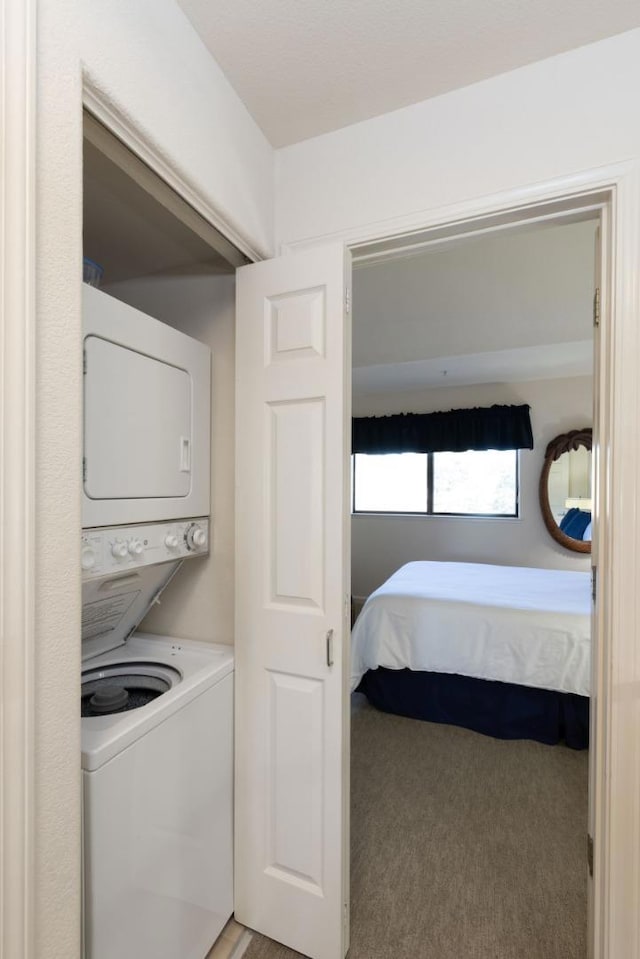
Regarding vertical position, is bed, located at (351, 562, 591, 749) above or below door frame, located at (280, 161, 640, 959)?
below

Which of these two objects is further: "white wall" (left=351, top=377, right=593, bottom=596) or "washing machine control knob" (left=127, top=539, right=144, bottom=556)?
"white wall" (left=351, top=377, right=593, bottom=596)

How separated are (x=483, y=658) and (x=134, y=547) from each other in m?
2.11

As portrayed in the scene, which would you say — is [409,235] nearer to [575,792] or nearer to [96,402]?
[96,402]

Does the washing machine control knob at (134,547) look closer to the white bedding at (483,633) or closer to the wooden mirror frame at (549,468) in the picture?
the white bedding at (483,633)

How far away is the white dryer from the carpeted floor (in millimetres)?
1425

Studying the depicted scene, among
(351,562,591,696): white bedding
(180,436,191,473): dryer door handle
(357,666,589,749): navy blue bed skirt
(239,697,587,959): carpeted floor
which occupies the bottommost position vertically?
(239,697,587,959): carpeted floor

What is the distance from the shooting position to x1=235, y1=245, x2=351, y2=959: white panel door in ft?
4.33

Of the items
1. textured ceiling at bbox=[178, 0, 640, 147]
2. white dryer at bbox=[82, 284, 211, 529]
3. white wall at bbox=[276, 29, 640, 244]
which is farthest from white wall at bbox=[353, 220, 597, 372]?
white dryer at bbox=[82, 284, 211, 529]

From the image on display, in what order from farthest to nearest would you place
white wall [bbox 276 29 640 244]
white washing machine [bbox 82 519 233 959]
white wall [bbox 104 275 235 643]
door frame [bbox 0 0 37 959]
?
white wall [bbox 104 275 235 643]
white wall [bbox 276 29 640 244]
white washing machine [bbox 82 519 233 959]
door frame [bbox 0 0 37 959]

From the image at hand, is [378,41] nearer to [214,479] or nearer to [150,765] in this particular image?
[214,479]

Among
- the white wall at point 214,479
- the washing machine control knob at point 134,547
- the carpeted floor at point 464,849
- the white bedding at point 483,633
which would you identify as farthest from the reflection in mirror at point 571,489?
the washing machine control knob at point 134,547

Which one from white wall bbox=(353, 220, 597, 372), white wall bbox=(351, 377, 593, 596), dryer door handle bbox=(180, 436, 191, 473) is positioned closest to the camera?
dryer door handle bbox=(180, 436, 191, 473)

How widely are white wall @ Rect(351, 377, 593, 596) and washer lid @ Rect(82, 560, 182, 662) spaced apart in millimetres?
3994

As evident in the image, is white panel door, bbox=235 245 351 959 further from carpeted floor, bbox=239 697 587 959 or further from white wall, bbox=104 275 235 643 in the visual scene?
carpeted floor, bbox=239 697 587 959
